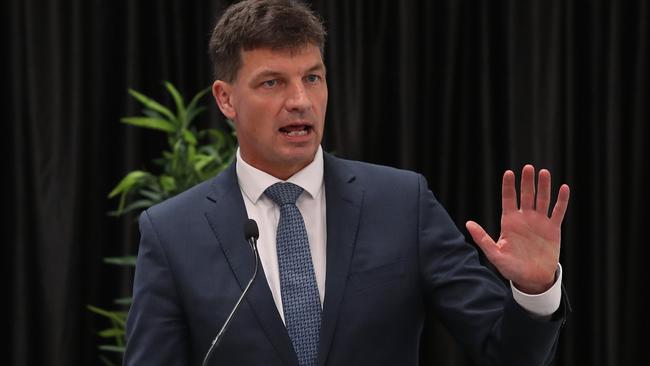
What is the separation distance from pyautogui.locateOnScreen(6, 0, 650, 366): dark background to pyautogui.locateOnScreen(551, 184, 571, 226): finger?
89.5 inches

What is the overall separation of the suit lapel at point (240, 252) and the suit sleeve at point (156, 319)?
5.1 inches

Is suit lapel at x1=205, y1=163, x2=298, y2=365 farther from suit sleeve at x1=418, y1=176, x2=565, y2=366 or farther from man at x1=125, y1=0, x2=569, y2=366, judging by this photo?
suit sleeve at x1=418, y1=176, x2=565, y2=366

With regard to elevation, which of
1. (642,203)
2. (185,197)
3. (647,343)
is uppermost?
(185,197)

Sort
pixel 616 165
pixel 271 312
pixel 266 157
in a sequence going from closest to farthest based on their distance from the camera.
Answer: pixel 271 312 < pixel 266 157 < pixel 616 165

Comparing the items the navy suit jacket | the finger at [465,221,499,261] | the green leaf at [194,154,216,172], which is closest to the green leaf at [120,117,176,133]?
the green leaf at [194,154,216,172]

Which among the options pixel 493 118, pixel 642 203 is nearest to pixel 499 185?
pixel 493 118

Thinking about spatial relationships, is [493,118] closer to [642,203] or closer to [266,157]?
[642,203]

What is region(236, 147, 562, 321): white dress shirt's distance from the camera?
212 cm

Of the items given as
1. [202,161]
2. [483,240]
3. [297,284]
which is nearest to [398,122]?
[202,161]

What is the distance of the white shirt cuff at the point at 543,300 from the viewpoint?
6.14ft

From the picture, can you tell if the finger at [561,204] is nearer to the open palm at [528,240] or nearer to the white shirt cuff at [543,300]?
the open palm at [528,240]

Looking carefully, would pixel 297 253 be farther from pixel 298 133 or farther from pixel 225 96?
pixel 225 96

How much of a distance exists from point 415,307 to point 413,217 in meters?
0.19

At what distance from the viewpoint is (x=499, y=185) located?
4.16 m
